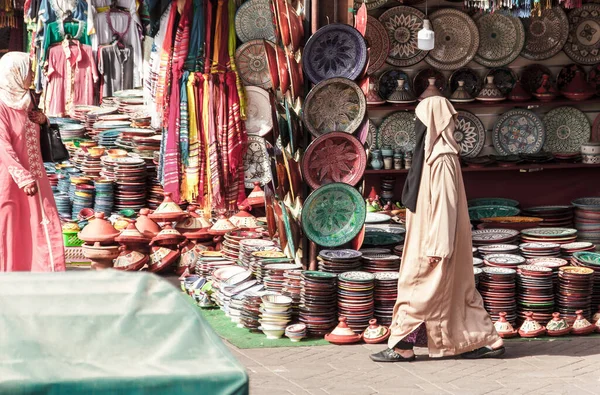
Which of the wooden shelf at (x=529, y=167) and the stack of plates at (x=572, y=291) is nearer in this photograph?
the stack of plates at (x=572, y=291)

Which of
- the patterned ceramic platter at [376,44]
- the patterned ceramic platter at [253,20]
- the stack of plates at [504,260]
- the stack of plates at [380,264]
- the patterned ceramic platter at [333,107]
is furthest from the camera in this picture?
the patterned ceramic platter at [253,20]

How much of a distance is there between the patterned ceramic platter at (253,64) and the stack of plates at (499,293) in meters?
4.00

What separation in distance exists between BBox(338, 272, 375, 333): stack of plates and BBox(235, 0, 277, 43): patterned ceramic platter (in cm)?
402

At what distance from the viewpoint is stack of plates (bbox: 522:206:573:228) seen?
1034cm

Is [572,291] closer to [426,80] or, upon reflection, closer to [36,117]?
[426,80]

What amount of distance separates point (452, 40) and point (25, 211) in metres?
4.60

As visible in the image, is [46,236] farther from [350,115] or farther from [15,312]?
[15,312]

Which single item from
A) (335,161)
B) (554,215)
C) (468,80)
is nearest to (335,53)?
(335,161)

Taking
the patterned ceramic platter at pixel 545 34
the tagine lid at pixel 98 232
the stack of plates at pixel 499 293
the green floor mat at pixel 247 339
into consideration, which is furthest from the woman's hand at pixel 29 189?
the patterned ceramic platter at pixel 545 34

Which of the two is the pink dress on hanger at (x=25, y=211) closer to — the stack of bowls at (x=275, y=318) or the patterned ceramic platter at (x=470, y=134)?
the stack of bowls at (x=275, y=318)

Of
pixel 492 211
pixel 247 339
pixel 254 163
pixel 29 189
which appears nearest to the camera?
pixel 29 189

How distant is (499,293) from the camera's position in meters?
8.44

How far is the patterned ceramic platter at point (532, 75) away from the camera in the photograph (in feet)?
36.1

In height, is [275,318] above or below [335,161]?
below
